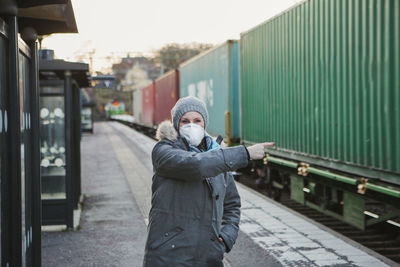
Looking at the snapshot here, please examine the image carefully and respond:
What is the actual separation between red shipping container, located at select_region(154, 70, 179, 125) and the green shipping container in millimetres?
12445

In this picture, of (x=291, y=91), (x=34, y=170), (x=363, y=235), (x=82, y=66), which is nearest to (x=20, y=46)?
(x=34, y=170)

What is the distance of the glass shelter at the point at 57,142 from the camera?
772 centimetres

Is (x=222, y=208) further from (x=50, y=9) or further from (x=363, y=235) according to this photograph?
(x=363, y=235)

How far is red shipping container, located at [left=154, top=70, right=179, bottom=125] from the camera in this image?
24.9m

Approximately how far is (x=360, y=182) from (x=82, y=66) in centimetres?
378

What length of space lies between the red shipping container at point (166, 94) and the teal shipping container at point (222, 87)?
21.7 feet

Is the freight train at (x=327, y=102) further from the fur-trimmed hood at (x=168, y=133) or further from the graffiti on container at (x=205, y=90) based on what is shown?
the fur-trimmed hood at (x=168, y=133)

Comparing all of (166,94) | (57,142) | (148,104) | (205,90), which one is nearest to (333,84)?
(57,142)

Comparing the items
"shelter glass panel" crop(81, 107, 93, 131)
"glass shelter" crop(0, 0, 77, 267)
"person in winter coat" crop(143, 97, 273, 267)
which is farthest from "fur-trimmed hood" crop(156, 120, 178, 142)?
"shelter glass panel" crop(81, 107, 93, 131)

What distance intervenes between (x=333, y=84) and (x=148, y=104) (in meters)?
29.5

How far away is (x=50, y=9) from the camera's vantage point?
4.16m

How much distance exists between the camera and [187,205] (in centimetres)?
273

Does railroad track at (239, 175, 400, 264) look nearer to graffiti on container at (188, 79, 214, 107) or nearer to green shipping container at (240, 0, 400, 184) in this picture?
green shipping container at (240, 0, 400, 184)

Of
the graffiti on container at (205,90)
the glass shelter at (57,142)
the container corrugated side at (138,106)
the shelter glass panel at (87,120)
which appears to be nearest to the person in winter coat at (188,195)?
the glass shelter at (57,142)
